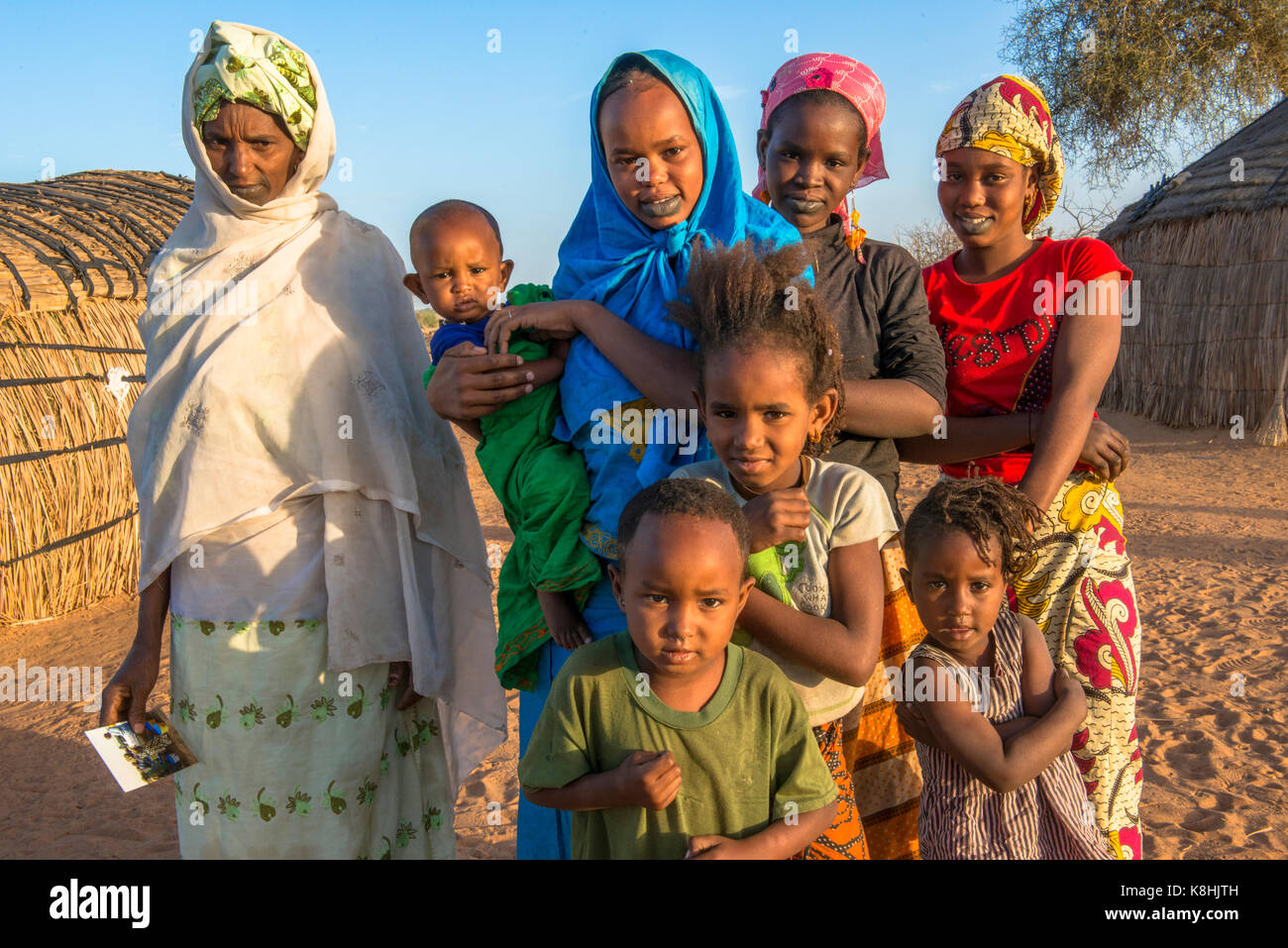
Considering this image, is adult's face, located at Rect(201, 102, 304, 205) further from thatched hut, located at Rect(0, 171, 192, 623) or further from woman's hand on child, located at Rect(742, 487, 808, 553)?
thatched hut, located at Rect(0, 171, 192, 623)

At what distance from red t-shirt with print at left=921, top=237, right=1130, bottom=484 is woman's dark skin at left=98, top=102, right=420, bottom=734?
5.92 feet

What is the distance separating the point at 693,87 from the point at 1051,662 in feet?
5.24

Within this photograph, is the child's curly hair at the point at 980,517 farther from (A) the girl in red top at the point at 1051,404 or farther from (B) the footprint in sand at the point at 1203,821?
(B) the footprint in sand at the point at 1203,821

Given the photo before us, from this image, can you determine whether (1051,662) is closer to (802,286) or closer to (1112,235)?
(802,286)

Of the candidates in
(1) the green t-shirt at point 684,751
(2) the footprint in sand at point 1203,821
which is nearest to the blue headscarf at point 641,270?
(1) the green t-shirt at point 684,751

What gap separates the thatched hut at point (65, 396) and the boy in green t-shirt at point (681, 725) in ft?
20.6

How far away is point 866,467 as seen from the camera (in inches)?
91.6

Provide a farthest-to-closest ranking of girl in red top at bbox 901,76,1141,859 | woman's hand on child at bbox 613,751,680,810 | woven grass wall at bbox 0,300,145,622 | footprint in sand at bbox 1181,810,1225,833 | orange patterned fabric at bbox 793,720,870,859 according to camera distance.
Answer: woven grass wall at bbox 0,300,145,622 < footprint in sand at bbox 1181,810,1225,833 < girl in red top at bbox 901,76,1141,859 < orange patterned fabric at bbox 793,720,870,859 < woman's hand on child at bbox 613,751,680,810

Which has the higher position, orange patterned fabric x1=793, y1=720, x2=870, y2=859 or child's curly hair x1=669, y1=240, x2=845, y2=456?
child's curly hair x1=669, y1=240, x2=845, y2=456

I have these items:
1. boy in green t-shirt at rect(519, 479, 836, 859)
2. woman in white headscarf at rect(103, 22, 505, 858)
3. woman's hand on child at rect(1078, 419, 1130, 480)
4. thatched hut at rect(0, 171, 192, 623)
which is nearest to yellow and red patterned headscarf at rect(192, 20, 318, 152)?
woman in white headscarf at rect(103, 22, 505, 858)

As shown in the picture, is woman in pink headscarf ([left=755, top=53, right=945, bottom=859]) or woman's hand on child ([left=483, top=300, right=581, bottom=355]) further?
woman in pink headscarf ([left=755, top=53, right=945, bottom=859])

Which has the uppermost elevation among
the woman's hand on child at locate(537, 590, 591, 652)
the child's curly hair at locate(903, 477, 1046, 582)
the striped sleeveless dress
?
the child's curly hair at locate(903, 477, 1046, 582)

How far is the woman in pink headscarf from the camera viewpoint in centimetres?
229

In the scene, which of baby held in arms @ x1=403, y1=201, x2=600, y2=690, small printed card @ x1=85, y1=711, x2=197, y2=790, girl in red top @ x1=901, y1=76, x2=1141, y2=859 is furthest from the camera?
girl in red top @ x1=901, y1=76, x2=1141, y2=859
